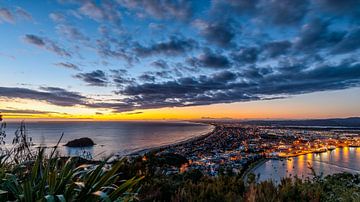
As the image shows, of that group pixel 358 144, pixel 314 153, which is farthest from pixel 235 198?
pixel 358 144

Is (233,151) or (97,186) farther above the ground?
(97,186)

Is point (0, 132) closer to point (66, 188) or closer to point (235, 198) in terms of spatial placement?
point (66, 188)

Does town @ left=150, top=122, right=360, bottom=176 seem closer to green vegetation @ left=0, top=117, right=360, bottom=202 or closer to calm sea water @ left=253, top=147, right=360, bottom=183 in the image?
calm sea water @ left=253, top=147, right=360, bottom=183

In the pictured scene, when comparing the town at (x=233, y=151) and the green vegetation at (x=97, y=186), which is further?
the town at (x=233, y=151)

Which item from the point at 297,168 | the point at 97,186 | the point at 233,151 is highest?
the point at 97,186

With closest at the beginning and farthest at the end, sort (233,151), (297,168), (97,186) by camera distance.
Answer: (97,186)
(297,168)
(233,151)

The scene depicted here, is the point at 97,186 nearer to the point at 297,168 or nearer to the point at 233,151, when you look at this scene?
the point at 297,168

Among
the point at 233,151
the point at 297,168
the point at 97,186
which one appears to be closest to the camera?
the point at 97,186

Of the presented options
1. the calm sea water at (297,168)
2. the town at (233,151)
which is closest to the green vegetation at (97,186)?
the town at (233,151)

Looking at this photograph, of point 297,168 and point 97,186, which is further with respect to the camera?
point 297,168

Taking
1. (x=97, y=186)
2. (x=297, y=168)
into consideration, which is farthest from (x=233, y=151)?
(x=97, y=186)

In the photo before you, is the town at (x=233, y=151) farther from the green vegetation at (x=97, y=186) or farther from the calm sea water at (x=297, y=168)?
the green vegetation at (x=97, y=186)
